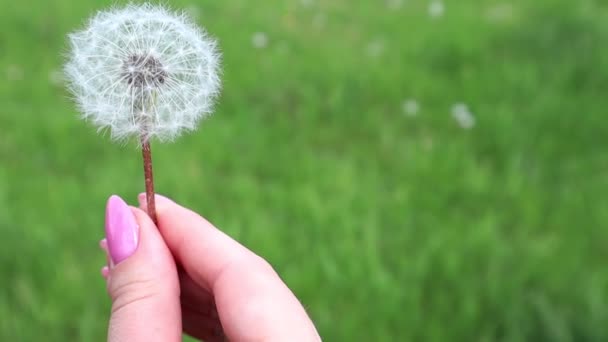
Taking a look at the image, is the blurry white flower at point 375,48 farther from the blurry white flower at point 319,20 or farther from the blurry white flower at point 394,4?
the blurry white flower at point 394,4

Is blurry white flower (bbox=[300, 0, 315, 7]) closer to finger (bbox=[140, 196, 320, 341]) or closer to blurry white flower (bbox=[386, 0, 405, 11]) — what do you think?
blurry white flower (bbox=[386, 0, 405, 11])

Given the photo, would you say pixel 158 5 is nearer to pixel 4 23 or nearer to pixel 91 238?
→ pixel 91 238

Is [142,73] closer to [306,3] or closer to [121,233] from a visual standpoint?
[121,233]

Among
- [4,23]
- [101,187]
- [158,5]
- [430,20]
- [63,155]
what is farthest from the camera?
[430,20]

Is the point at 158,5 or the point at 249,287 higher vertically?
the point at 158,5

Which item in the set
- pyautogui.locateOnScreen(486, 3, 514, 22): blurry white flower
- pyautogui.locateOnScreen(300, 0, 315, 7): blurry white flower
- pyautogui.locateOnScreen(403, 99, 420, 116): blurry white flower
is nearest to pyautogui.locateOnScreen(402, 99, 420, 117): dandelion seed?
pyautogui.locateOnScreen(403, 99, 420, 116): blurry white flower

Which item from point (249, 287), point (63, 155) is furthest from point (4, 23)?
point (249, 287)

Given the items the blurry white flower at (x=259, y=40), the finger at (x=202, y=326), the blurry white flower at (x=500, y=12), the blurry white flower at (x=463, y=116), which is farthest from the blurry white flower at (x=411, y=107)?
the finger at (x=202, y=326)
